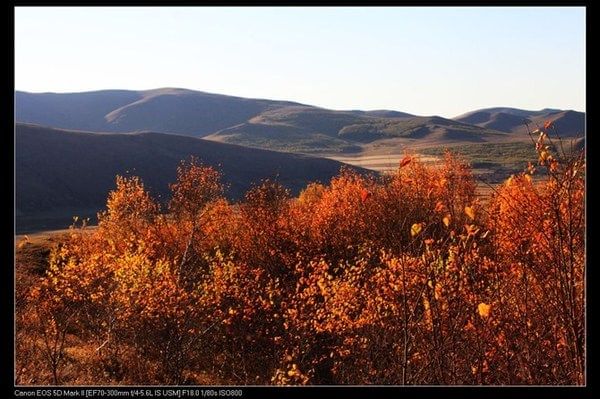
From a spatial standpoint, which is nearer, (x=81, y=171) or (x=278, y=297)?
(x=278, y=297)

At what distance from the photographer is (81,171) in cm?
16975

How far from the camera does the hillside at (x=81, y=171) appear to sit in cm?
14975

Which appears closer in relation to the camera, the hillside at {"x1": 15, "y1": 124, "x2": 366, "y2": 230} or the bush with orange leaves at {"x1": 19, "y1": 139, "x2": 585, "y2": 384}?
the bush with orange leaves at {"x1": 19, "y1": 139, "x2": 585, "y2": 384}

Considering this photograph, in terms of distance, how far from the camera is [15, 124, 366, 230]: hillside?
491 ft

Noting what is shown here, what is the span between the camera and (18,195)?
473ft

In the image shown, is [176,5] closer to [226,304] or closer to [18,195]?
[226,304]

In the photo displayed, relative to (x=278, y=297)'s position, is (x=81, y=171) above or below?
above

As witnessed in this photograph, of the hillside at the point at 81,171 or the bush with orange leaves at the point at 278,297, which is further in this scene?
the hillside at the point at 81,171

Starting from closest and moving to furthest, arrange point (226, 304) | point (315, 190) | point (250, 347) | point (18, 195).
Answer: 1. point (250, 347)
2. point (226, 304)
3. point (315, 190)
4. point (18, 195)
